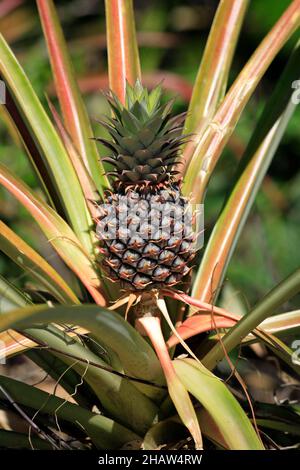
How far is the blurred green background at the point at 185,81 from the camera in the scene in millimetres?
1717

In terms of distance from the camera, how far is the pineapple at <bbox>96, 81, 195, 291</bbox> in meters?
0.85

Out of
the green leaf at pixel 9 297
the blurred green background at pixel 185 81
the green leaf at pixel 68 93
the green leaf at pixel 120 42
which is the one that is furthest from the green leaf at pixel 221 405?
the blurred green background at pixel 185 81

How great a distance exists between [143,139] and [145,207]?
0.10m

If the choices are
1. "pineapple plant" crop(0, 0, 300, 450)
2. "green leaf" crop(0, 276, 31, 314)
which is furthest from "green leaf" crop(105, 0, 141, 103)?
"green leaf" crop(0, 276, 31, 314)

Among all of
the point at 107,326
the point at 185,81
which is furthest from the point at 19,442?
the point at 185,81

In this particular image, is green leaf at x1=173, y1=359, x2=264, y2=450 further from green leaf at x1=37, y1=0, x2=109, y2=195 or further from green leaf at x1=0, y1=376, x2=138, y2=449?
green leaf at x1=37, y1=0, x2=109, y2=195

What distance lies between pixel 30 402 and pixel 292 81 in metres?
0.67

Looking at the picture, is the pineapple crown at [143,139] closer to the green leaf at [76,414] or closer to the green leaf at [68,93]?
the green leaf at [68,93]

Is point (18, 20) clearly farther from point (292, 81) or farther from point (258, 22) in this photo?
point (292, 81)

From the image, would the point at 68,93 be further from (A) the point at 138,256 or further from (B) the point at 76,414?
(B) the point at 76,414

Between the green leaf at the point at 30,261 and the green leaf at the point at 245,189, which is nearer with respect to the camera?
the green leaf at the point at 30,261

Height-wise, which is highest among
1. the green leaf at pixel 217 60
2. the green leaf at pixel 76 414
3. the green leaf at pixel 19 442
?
the green leaf at pixel 217 60

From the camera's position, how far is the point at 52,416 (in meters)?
1.01

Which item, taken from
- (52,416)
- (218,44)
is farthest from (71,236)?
(218,44)
